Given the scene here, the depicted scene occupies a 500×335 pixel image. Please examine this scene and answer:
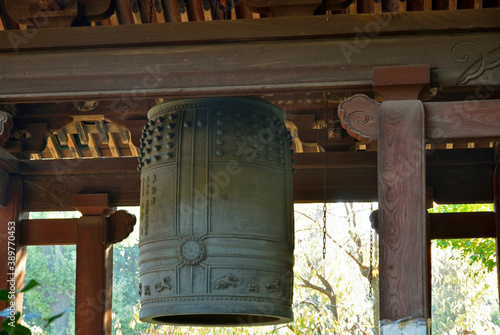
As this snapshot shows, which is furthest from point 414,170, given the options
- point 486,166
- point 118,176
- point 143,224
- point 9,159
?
point 9,159

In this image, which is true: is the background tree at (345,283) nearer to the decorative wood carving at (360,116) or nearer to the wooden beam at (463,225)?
the wooden beam at (463,225)

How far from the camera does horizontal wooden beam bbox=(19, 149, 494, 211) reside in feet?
16.5

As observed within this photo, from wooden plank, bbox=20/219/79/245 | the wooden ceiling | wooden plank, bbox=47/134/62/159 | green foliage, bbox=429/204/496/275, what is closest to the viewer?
the wooden ceiling

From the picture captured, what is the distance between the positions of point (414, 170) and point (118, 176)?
104 inches

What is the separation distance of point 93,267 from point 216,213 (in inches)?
75.5

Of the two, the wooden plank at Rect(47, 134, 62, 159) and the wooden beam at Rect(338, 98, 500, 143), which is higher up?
the wooden plank at Rect(47, 134, 62, 159)

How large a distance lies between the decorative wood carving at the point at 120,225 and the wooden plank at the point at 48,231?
26cm

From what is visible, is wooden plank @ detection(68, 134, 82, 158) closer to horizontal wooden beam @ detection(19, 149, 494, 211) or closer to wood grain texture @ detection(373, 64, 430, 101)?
horizontal wooden beam @ detection(19, 149, 494, 211)

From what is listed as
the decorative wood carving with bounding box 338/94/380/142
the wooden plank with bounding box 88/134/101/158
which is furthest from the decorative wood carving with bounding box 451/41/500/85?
the wooden plank with bounding box 88/134/101/158

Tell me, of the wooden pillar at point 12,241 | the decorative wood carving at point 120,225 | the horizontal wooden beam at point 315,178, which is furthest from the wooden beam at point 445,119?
the wooden pillar at point 12,241

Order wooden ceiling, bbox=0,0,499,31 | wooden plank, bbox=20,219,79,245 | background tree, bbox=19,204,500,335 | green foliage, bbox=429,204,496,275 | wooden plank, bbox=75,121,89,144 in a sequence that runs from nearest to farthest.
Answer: wooden ceiling, bbox=0,0,499,31, wooden plank, bbox=75,121,89,144, wooden plank, bbox=20,219,79,245, green foliage, bbox=429,204,496,275, background tree, bbox=19,204,500,335

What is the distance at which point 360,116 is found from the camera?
3.35 m

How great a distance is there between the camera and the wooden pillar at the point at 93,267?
5.06 meters

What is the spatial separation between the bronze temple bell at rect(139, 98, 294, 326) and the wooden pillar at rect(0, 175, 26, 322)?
1.80 m
